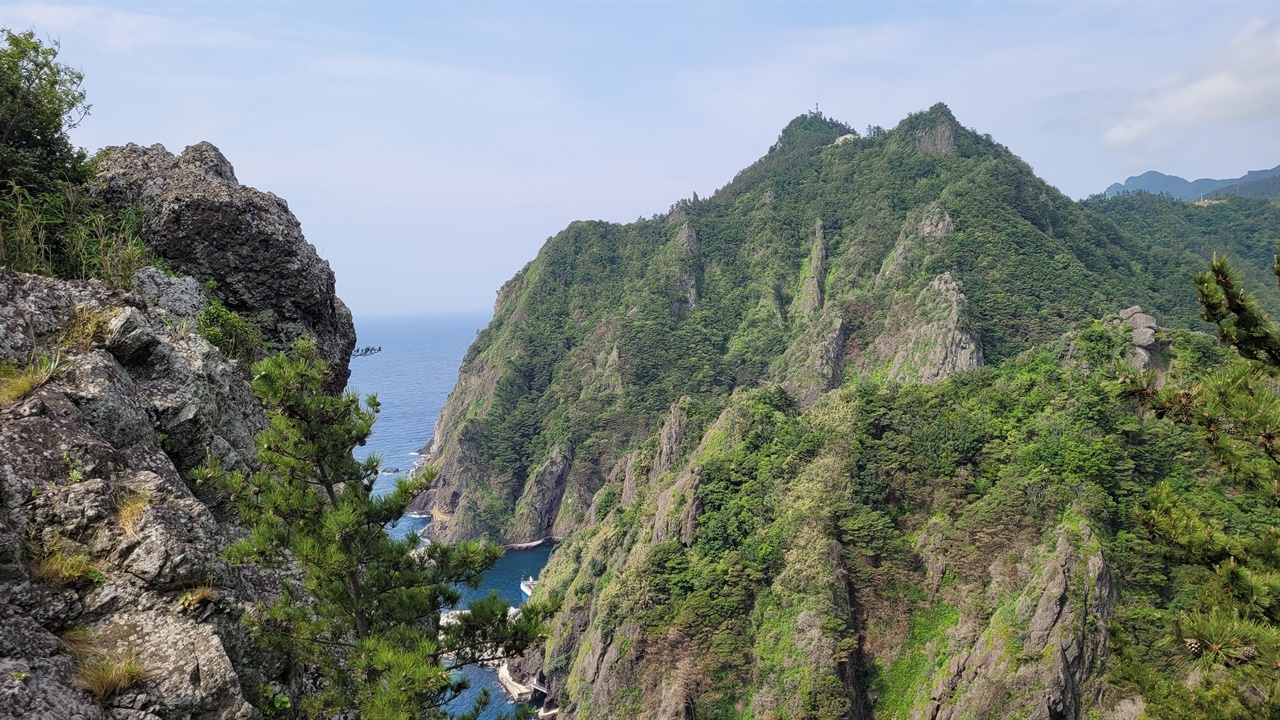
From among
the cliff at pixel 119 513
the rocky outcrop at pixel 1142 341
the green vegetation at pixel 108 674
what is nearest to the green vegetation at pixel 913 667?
the rocky outcrop at pixel 1142 341

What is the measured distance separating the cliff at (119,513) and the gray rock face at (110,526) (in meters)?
0.01

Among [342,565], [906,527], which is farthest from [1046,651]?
[342,565]

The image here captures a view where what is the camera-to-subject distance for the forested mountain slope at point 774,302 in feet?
241

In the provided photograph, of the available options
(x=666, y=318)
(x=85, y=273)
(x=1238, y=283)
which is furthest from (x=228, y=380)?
(x=666, y=318)

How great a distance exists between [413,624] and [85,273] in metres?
6.80

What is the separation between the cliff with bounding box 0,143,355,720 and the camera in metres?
5.62

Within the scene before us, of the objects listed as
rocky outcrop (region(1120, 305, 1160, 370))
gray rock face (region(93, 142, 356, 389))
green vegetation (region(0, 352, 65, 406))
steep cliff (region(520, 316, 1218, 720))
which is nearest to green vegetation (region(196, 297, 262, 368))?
gray rock face (region(93, 142, 356, 389))

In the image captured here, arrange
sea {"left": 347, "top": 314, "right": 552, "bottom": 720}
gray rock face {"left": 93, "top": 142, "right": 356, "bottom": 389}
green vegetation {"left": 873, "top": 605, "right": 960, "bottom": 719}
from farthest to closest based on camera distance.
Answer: sea {"left": 347, "top": 314, "right": 552, "bottom": 720} → green vegetation {"left": 873, "top": 605, "right": 960, "bottom": 719} → gray rock face {"left": 93, "top": 142, "right": 356, "bottom": 389}

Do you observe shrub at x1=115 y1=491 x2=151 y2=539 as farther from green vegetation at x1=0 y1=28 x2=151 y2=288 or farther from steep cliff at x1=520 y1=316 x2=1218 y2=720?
steep cliff at x1=520 y1=316 x2=1218 y2=720

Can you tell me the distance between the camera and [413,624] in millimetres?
9273

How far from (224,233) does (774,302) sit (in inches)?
3976

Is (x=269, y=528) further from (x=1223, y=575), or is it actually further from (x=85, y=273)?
(x=1223, y=575)

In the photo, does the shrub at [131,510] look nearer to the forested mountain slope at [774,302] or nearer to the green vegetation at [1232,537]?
the green vegetation at [1232,537]

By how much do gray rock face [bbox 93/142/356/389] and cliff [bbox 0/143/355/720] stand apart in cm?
185
